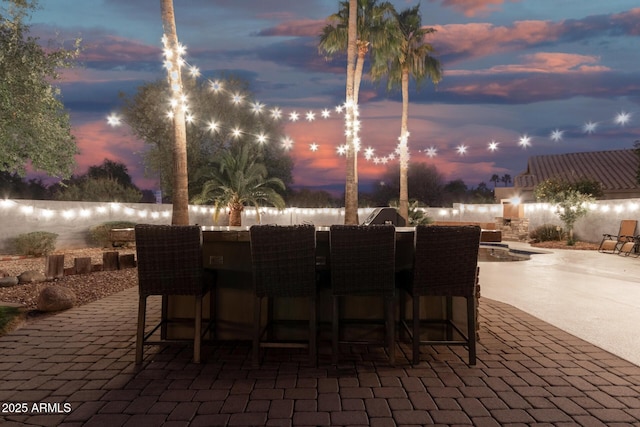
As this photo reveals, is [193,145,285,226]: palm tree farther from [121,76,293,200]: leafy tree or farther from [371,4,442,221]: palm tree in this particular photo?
[371,4,442,221]: palm tree

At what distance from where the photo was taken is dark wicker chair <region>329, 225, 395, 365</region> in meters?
3.23

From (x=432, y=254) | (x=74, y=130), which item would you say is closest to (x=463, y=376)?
(x=432, y=254)

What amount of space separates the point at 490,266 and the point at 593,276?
6.56 ft

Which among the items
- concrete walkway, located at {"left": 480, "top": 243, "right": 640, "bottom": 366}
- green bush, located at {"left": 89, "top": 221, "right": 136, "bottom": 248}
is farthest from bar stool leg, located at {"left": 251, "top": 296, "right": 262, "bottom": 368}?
green bush, located at {"left": 89, "top": 221, "right": 136, "bottom": 248}

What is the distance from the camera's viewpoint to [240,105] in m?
23.1

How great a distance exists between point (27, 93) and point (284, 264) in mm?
8826

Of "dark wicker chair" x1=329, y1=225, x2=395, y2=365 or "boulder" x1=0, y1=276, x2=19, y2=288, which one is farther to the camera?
"boulder" x1=0, y1=276, x2=19, y2=288

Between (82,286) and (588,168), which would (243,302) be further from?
(588,168)

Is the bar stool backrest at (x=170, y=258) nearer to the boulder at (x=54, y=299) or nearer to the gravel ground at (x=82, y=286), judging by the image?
the boulder at (x=54, y=299)

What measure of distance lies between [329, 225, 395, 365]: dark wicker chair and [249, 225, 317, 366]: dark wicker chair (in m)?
0.17

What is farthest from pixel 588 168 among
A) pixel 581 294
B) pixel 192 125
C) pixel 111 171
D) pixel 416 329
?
pixel 111 171

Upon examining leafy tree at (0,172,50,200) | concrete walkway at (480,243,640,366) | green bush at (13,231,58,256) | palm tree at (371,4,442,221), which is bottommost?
concrete walkway at (480,243,640,366)

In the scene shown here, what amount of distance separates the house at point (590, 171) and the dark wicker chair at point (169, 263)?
23834mm

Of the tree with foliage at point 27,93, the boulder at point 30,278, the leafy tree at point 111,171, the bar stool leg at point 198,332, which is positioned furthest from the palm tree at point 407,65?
the leafy tree at point 111,171
